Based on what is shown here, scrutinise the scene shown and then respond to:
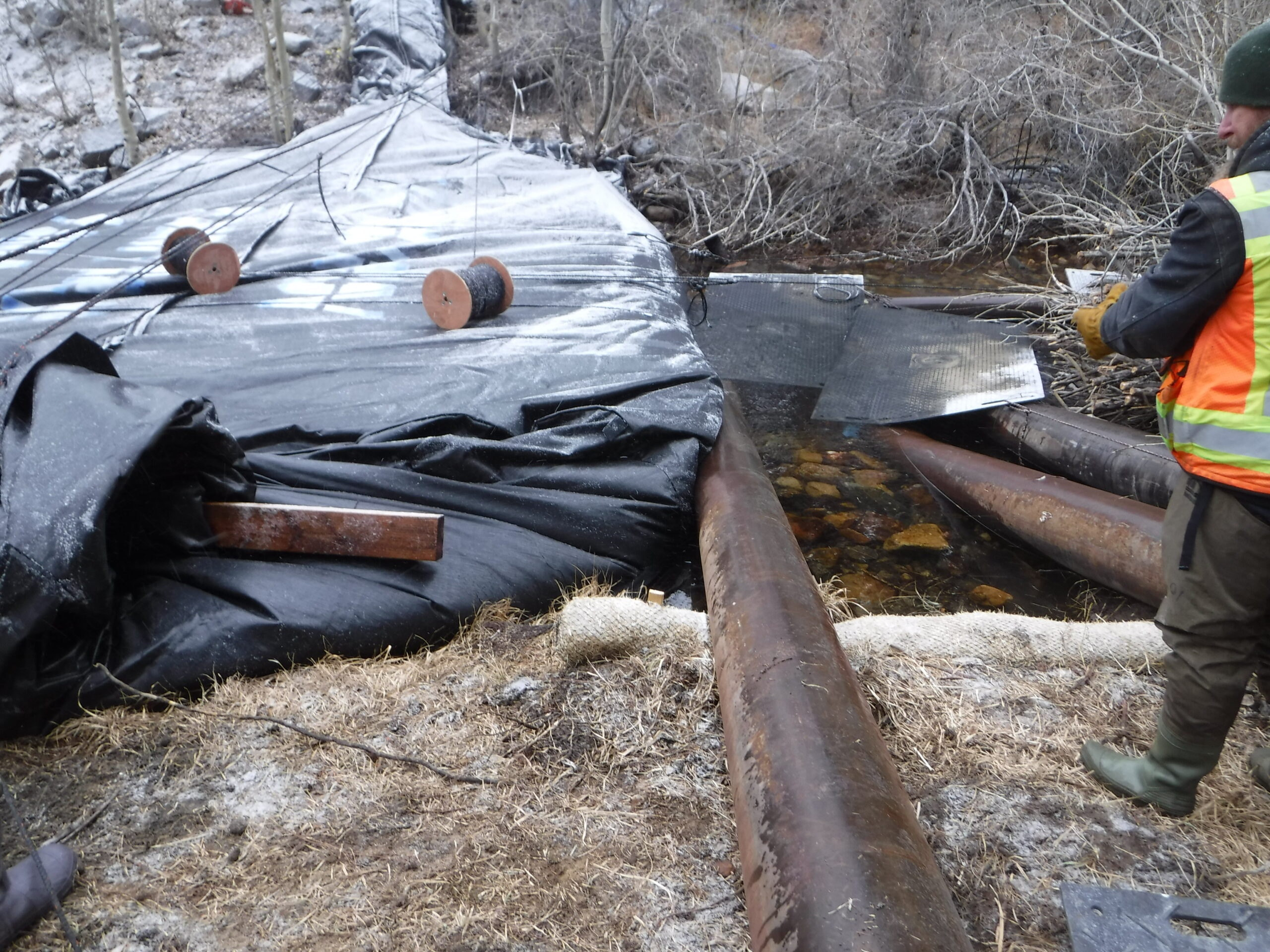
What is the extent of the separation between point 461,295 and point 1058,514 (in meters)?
3.15

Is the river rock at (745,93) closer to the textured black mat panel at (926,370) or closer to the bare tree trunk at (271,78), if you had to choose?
the bare tree trunk at (271,78)

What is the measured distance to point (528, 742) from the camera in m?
2.65

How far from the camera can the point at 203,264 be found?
5.17 metres

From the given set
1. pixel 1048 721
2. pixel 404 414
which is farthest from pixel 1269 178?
pixel 404 414

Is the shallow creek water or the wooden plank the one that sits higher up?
the wooden plank

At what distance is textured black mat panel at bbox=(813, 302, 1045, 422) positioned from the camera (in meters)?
5.24

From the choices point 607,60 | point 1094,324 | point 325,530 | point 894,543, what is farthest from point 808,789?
point 607,60

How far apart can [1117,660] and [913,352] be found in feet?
10.2

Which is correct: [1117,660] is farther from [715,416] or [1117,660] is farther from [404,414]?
[404,414]

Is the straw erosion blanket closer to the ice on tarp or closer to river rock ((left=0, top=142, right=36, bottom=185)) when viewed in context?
the ice on tarp

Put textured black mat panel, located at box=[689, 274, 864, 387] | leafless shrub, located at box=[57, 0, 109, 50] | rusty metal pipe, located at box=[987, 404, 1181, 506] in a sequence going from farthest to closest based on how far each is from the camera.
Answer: leafless shrub, located at box=[57, 0, 109, 50] < textured black mat panel, located at box=[689, 274, 864, 387] < rusty metal pipe, located at box=[987, 404, 1181, 506]

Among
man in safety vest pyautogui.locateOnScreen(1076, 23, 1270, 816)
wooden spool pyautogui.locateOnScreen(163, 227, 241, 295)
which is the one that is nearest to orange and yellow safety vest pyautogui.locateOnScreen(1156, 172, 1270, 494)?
man in safety vest pyautogui.locateOnScreen(1076, 23, 1270, 816)

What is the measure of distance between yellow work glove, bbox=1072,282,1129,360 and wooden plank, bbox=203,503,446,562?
6.85 ft

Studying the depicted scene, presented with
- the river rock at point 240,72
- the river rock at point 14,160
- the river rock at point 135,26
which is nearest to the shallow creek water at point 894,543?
the river rock at point 14,160
